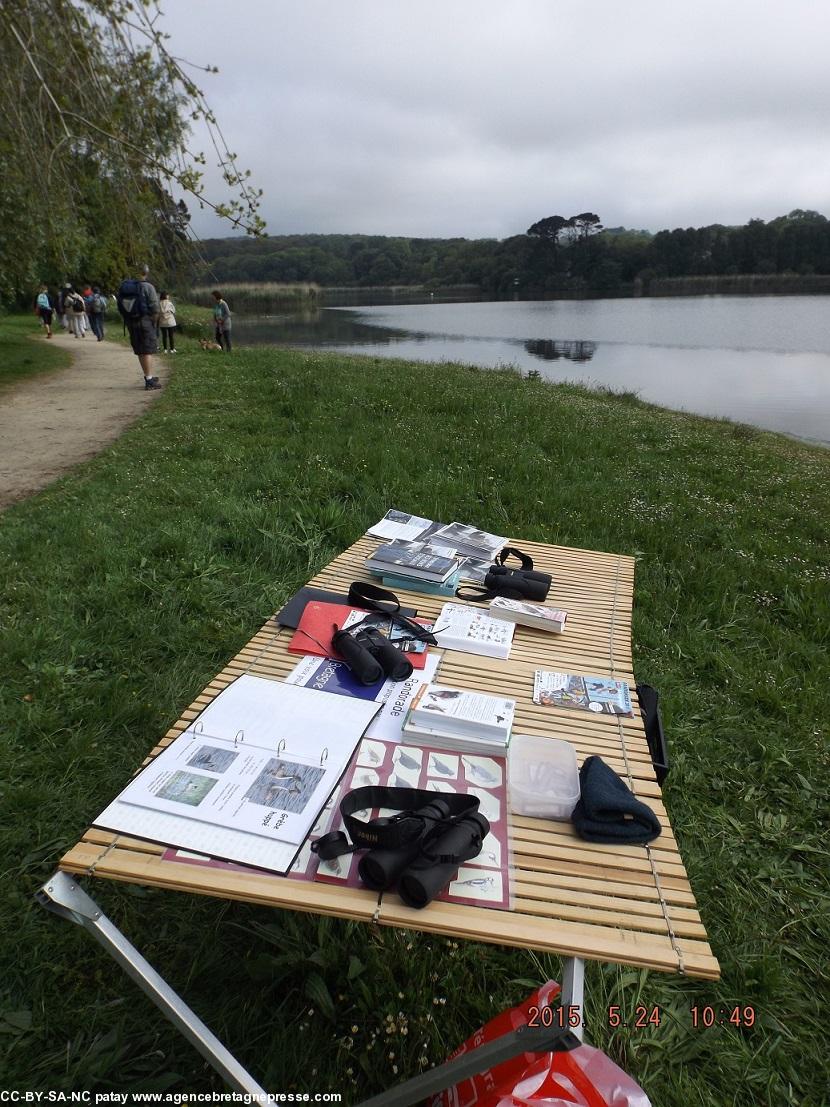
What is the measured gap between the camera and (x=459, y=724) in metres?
1.97

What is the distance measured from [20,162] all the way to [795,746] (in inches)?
270

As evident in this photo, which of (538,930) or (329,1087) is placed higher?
(538,930)

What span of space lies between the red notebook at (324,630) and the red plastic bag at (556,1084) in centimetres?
121

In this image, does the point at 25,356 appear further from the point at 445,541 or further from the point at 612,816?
the point at 612,816

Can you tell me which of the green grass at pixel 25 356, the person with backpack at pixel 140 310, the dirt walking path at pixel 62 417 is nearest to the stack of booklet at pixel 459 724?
the dirt walking path at pixel 62 417

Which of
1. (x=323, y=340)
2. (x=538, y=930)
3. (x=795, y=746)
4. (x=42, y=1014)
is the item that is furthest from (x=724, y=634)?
(x=323, y=340)

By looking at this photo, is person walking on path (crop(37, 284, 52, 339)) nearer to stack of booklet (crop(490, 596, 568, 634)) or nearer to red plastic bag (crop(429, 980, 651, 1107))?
stack of booklet (crop(490, 596, 568, 634))

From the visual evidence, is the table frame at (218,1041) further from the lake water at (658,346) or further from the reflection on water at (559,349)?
the reflection on water at (559,349)

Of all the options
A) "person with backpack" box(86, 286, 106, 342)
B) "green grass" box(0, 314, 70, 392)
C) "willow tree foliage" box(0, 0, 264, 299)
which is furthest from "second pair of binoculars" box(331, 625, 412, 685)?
"person with backpack" box(86, 286, 106, 342)

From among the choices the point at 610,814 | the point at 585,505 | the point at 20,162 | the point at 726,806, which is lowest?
the point at 726,806

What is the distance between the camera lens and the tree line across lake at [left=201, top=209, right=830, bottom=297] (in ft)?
204

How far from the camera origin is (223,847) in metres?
1.52

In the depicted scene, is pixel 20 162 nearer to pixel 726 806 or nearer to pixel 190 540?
pixel 190 540

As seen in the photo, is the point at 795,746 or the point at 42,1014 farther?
the point at 795,746
